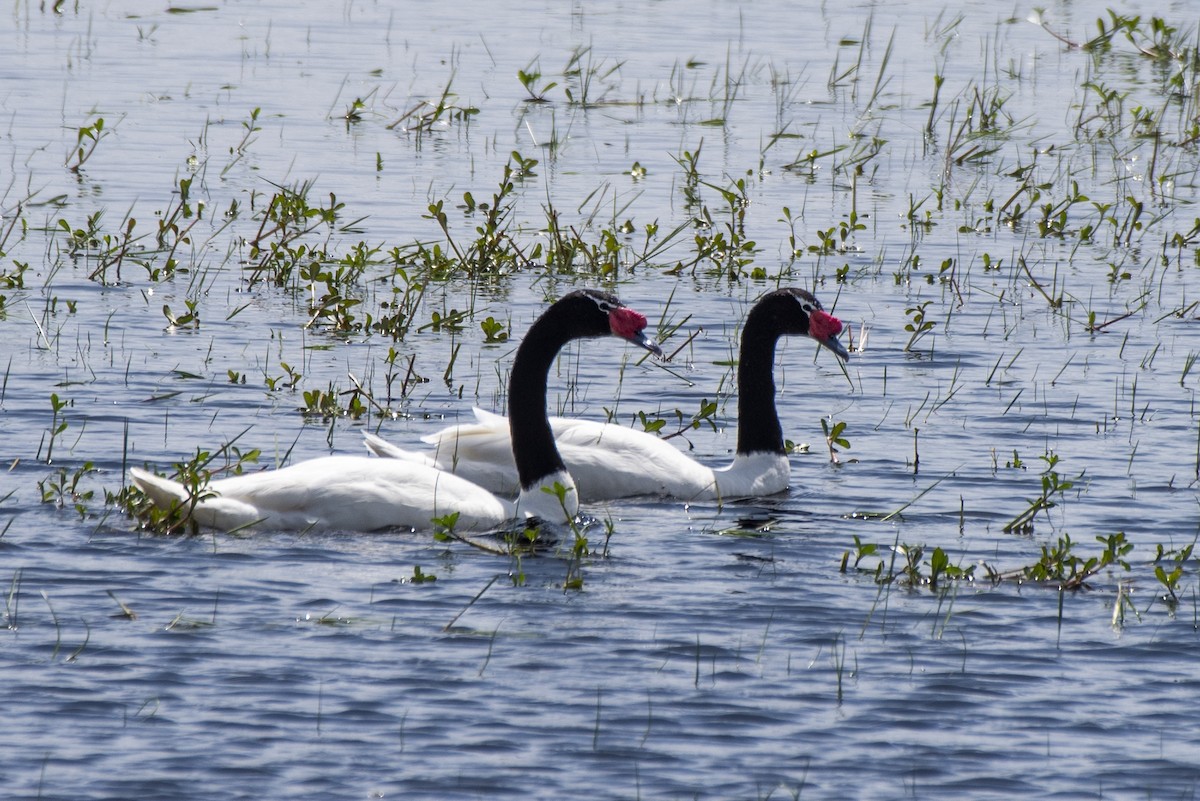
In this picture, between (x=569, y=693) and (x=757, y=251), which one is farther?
(x=757, y=251)

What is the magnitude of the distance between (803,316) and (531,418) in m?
2.05

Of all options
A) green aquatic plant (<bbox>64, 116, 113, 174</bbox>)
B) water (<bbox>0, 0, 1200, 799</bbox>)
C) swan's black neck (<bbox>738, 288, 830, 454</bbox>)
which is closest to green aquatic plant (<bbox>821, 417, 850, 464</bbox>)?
water (<bbox>0, 0, 1200, 799</bbox>)

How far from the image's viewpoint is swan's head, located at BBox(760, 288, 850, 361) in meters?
11.4

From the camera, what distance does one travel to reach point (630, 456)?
10.6 m

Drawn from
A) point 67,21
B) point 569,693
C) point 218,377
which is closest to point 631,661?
point 569,693

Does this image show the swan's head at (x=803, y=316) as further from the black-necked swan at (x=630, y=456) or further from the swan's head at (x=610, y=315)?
the swan's head at (x=610, y=315)

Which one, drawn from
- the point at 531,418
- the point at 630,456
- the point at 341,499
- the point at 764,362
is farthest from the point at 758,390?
the point at 341,499

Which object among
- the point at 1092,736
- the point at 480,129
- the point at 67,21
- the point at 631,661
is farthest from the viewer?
the point at 67,21

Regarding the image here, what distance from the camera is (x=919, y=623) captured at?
8367mm

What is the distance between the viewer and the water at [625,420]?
7023 mm

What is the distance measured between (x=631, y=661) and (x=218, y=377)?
521 cm

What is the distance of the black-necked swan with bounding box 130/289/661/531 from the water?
17 centimetres

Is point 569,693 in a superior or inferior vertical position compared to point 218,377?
inferior

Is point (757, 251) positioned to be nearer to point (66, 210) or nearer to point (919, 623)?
point (66, 210)
